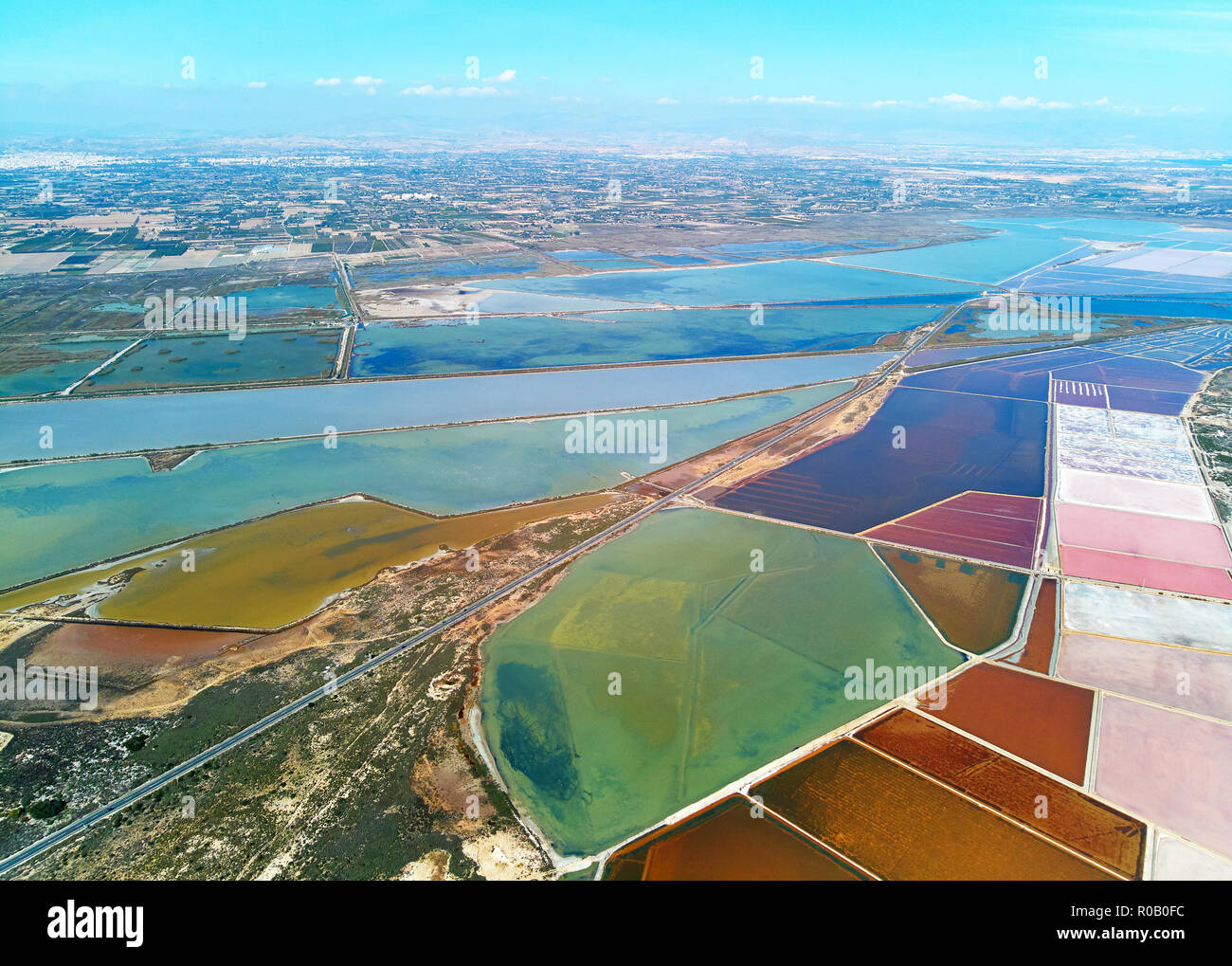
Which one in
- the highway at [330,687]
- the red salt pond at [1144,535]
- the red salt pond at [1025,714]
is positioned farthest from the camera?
the red salt pond at [1144,535]

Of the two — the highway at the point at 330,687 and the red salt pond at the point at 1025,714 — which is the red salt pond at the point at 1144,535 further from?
the highway at the point at 330,687

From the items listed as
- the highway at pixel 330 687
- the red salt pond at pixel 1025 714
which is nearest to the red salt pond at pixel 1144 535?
the red salt pond at pixel 1025 714

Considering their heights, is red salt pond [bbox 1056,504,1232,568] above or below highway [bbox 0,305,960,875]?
above

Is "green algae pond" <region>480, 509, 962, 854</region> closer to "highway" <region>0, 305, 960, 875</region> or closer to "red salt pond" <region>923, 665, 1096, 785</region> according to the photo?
"highway" <region>0, 305, 960, 875</region>

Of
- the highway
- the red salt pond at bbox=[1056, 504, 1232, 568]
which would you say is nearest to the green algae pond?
the highway

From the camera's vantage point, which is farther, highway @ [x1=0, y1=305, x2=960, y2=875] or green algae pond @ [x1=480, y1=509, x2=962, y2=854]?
green algae pond @ [x1=480, y1=509, x2=962, y2=854]
